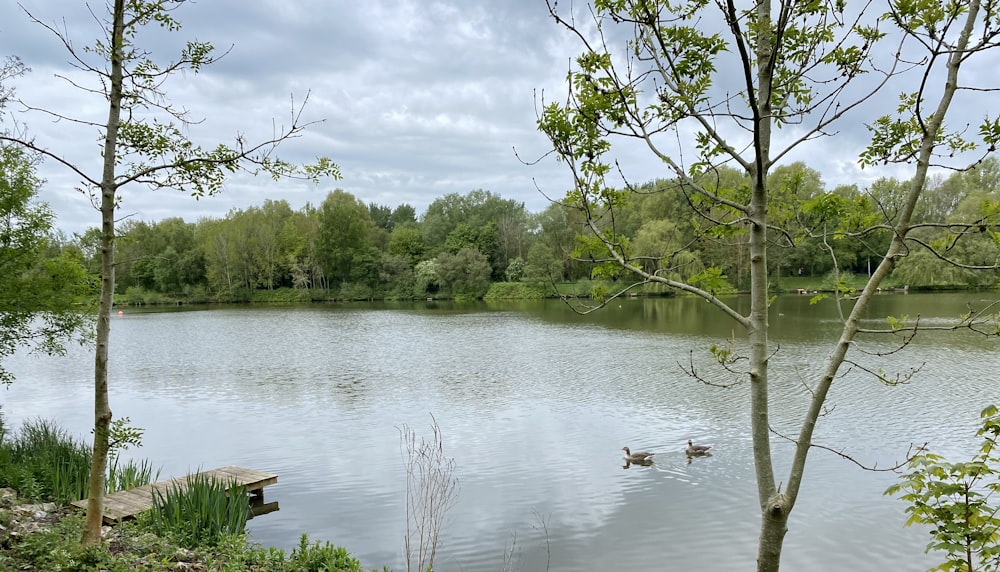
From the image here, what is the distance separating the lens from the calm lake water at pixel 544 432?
790 cm

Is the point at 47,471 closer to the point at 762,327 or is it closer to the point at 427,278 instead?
the point at 762,327

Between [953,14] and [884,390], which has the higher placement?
[953,14]

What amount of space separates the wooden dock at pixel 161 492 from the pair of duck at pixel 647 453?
586 cm

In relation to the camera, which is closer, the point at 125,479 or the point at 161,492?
the point at 161,492

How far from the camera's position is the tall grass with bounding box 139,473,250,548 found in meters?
6.28

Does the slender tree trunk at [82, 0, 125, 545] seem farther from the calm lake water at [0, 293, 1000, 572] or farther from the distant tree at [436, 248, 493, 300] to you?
the distant tree at [436, 248, 493, 300]

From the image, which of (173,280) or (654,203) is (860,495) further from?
(173,280)

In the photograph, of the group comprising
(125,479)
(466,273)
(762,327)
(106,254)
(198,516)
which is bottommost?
(125,479)

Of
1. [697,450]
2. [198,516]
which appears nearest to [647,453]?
[697,450]

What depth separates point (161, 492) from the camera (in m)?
7.88

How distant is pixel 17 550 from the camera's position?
16.7ft

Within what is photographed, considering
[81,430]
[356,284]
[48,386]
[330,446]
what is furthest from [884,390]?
[356,284]

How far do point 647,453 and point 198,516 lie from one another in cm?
729

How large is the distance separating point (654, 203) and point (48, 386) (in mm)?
50048
